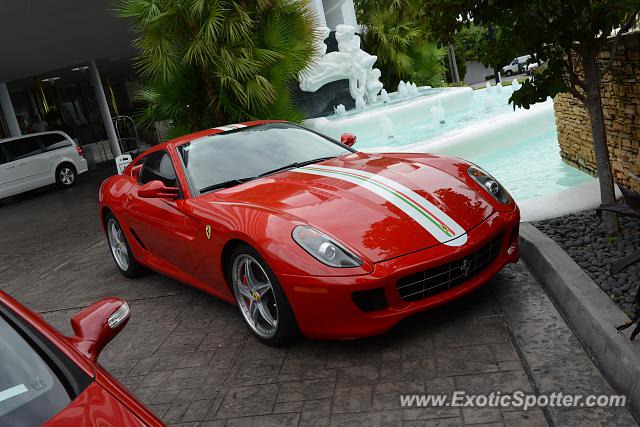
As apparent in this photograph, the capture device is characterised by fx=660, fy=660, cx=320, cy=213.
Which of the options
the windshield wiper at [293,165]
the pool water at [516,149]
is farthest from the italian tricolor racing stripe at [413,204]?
the pool water at [516,149]

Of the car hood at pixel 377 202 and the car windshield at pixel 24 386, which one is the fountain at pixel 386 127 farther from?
the car windshield at pixel 24 386

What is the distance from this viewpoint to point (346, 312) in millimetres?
3584

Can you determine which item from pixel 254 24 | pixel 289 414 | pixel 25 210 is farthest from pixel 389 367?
pixel 25 210

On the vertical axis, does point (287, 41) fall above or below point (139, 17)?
below

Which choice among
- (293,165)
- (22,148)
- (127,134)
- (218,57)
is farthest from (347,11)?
(293,165)

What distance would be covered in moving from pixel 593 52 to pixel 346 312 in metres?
2.55

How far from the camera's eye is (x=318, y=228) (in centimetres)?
376

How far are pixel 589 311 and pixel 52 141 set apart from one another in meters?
16.9

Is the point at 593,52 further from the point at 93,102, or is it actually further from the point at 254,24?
the point at 93,102

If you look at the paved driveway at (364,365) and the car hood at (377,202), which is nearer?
the paved driveway at (364,365)

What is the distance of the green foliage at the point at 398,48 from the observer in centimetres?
2388

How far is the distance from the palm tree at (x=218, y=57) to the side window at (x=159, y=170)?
4985 millimetres

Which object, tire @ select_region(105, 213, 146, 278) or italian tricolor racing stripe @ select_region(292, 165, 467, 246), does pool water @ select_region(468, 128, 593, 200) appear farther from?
tire @ select_region(105, 213, 146, 278)

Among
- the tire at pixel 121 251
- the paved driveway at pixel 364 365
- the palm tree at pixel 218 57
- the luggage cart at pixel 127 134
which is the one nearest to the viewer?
the paved driveway at pixel 364 365
